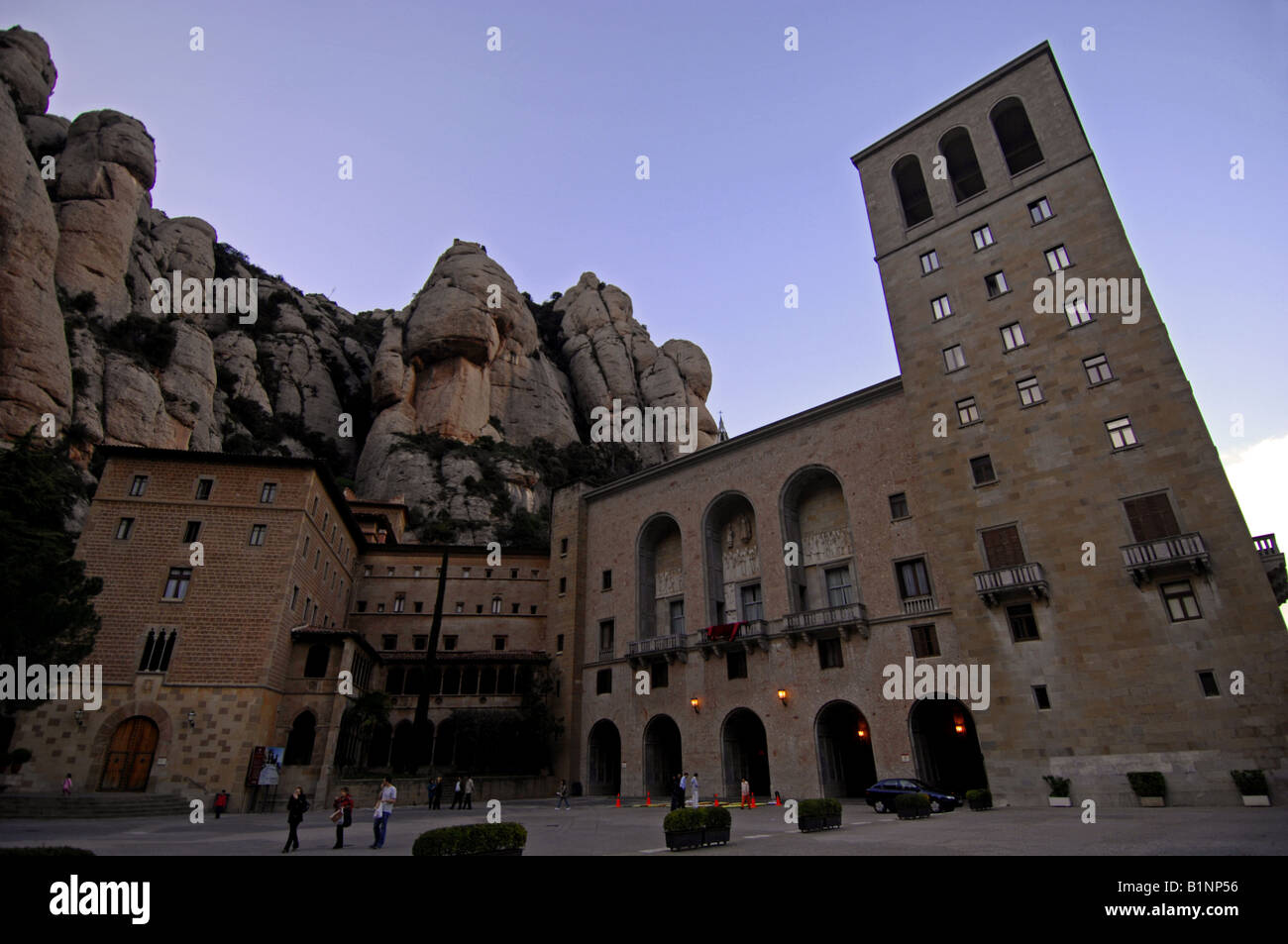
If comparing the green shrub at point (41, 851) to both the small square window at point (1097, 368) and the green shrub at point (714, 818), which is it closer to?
the green shrub at point (714, 818)

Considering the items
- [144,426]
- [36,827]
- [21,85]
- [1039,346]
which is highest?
[21,85]

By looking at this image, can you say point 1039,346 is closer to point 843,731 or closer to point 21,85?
point 843,731

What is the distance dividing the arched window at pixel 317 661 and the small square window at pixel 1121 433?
4031cm

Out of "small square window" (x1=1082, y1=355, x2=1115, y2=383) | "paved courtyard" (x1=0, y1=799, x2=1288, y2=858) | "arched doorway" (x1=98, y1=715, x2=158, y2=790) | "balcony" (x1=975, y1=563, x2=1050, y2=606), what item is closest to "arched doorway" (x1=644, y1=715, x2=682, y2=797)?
"paved courtyard" (x1=0, y1=799, x2=1288, y2=858)

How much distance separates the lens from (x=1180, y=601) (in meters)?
23.1

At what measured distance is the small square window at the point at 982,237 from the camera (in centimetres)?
3241

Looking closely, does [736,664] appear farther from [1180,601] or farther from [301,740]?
[301,740]

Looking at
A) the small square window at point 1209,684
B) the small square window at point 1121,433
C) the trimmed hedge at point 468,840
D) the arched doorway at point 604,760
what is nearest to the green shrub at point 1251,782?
the small square window at point 1209,684

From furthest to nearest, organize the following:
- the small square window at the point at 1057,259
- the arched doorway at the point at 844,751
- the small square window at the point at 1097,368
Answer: the arched doorway at the point at 844,751, the small square window at the point at 1057,259, the small square window at the point at 1097,368

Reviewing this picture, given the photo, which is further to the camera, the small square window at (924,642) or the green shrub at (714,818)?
the small square window at (924,642)

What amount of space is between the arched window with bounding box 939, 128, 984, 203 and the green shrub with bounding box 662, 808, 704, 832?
3494 centimetres
